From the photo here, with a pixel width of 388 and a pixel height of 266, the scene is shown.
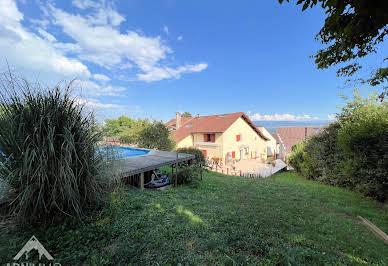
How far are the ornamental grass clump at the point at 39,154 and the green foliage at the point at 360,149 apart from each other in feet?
29.1

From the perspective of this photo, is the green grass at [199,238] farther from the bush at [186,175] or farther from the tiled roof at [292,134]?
the tiled roof at [292,134]

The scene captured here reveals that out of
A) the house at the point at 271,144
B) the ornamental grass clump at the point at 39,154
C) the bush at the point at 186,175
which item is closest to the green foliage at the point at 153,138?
the bush at the point at 186,175

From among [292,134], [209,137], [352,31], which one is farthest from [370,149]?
[292,134]

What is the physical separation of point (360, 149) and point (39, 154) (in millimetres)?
9605

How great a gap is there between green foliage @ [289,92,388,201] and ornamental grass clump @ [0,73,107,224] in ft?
29.1

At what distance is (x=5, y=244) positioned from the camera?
1.82m

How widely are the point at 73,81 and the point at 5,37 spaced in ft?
8.42

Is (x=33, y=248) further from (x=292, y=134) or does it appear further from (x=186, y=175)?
(x=292, y=134)

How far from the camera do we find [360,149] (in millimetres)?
5727

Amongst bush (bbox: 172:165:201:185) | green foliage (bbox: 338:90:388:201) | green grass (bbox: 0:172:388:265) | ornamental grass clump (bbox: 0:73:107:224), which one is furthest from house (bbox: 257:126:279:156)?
ornamental grass clump (bbox: 0:73:107:224)

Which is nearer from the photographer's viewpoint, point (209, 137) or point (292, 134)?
point (209, 137)

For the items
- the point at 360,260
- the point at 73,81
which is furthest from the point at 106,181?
the point at 360,260

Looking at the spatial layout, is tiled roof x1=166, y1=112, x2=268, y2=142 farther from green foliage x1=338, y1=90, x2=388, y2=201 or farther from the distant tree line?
green foliage x1=338, y1=90, x2=388, y2=201

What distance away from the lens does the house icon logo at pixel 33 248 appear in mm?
1714
